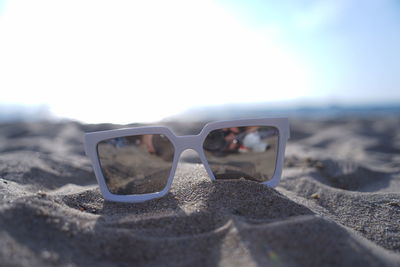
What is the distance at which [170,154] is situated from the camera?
65.9 inches

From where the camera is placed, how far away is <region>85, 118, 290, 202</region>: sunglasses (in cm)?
160

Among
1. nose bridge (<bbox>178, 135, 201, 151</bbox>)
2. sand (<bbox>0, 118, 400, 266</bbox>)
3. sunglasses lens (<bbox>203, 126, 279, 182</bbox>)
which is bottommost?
sand (<bbox>0, 118, 400, 266</bbox>)

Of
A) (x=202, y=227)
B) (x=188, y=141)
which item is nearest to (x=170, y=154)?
(x=188, y=141)

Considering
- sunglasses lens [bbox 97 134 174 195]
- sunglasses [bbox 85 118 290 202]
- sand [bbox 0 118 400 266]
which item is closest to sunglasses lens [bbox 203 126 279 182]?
sunglasses [bbox 85 118 290 202]

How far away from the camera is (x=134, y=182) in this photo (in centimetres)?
169

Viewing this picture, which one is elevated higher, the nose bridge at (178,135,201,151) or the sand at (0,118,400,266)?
the nose bridge at (178,135,201,151)

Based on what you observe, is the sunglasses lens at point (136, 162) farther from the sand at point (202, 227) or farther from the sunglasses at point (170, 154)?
the sand at point (202, 227)

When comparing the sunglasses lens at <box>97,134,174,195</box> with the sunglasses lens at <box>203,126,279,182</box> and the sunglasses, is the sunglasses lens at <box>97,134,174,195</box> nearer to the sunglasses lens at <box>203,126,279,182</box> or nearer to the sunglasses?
the sunglasses

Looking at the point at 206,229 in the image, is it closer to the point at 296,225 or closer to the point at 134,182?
the point at 296,225

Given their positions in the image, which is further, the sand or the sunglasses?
the sunglasses

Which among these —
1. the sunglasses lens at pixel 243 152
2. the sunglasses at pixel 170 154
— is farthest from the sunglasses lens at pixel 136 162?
Result: the sunglasses lens at pixel 243 152

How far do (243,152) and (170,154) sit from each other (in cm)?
48

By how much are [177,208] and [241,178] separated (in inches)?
17.2

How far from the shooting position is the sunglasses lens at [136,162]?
1617 mm
